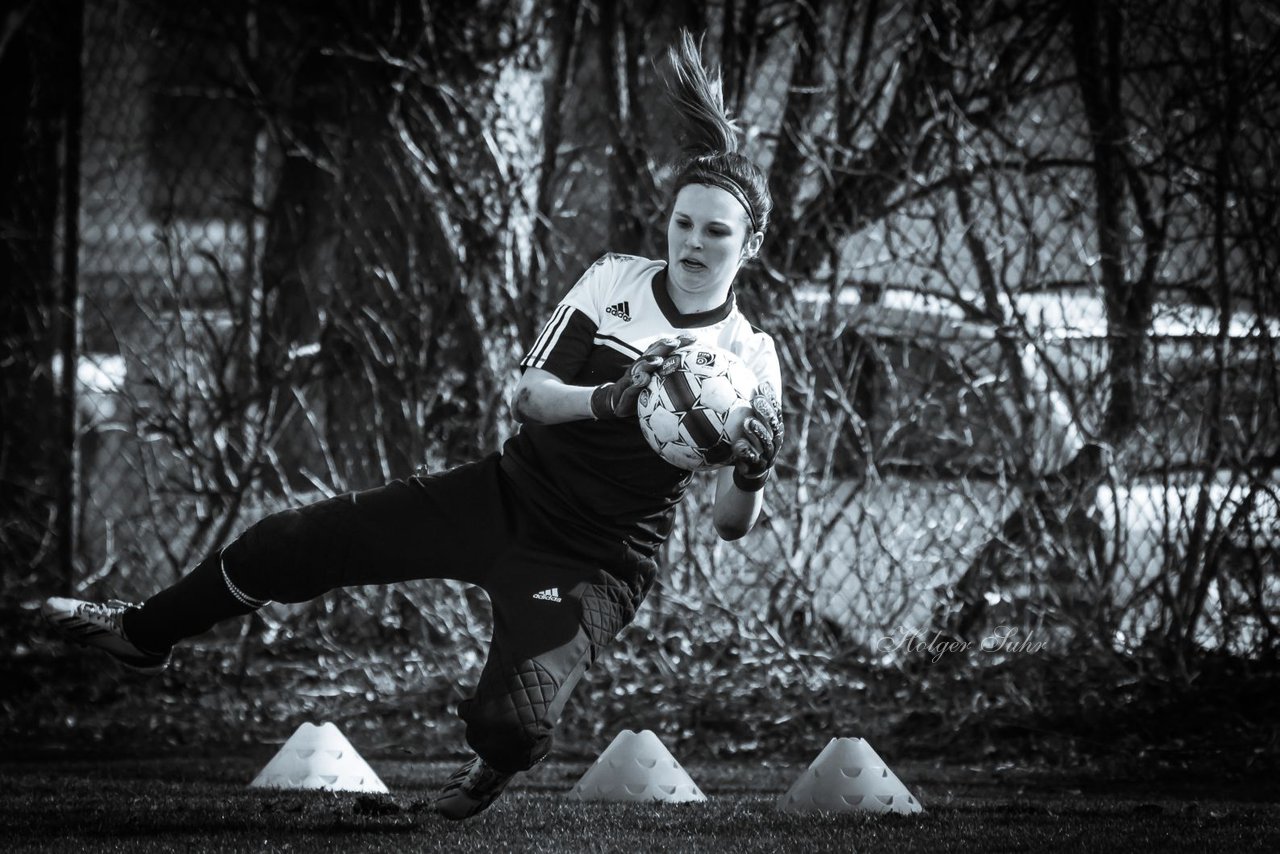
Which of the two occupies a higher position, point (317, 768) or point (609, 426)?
point (609, 426)

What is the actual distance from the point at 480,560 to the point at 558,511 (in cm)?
21

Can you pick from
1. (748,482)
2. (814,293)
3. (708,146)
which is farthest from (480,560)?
(814,293)

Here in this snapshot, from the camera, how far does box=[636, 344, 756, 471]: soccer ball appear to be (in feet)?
9.21

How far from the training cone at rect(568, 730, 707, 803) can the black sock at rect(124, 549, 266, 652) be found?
1056 millimetres

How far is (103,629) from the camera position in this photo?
3.32m

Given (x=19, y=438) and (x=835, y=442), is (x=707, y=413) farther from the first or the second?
(x=19, y=438)

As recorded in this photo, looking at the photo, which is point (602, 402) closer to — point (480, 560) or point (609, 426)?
point (609, 426)

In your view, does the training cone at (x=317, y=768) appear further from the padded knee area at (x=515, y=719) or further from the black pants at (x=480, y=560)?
the padded knee area at (x=515, y=719)

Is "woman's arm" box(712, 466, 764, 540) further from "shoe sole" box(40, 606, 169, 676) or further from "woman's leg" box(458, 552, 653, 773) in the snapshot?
"shoe sole" box(40, 606, 169, 676)

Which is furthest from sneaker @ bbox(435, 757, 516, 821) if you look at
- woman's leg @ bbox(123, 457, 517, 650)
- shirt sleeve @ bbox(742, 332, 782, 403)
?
shirt sleeve @ bbox(742, 332, 782, 403)

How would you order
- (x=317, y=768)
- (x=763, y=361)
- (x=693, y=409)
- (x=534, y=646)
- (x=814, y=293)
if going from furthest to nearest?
(x=814, y=293) < (x=317, y=768) < (x=763, y=361) < (x=534, y=646) < (x=693, y=409)

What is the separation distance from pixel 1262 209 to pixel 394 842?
147 inches

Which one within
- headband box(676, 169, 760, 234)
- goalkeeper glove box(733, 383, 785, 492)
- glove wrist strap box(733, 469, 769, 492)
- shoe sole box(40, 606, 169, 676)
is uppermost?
headband box(676, 169, 760, 234)

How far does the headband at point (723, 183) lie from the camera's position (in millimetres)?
3156
